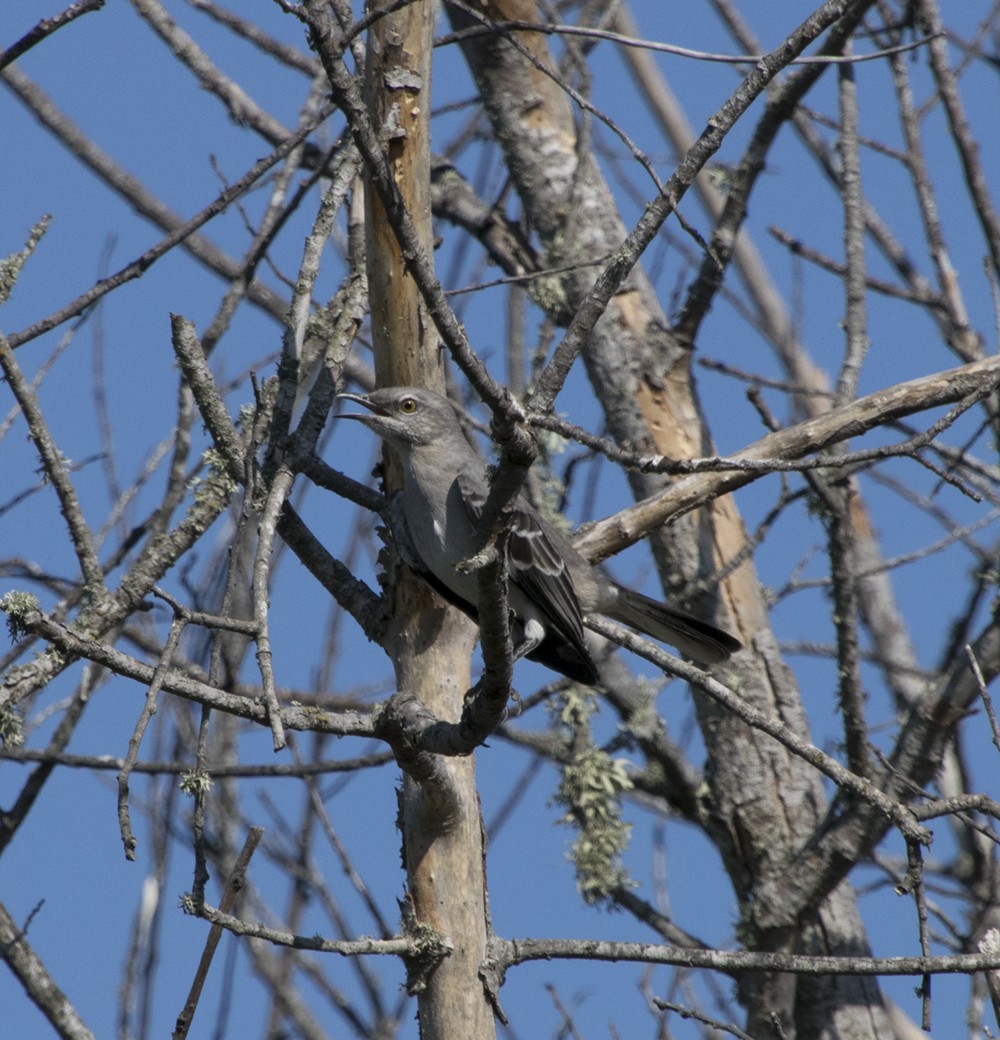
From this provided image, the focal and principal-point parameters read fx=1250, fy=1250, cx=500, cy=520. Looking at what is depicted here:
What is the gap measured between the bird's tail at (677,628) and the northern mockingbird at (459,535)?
373 mm

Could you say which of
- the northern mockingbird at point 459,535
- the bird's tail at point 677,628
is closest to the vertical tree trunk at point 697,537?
the bird's tail at point 677,628

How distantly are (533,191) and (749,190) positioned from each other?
4.14 feet

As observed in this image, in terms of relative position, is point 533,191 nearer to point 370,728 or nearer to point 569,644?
point 569,644

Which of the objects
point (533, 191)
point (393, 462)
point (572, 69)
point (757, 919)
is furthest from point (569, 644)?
point (572, 69)

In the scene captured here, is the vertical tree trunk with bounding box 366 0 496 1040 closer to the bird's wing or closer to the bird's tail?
the bird's wing

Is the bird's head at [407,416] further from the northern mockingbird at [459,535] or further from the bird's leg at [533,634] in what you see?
the bird's leg at [533,634]

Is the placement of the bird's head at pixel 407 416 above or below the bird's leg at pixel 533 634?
above

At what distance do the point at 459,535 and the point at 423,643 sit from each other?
0.41 metres

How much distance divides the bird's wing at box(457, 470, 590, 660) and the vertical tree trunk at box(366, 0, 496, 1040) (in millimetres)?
333

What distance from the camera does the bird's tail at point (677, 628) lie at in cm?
555

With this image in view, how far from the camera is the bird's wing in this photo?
479 centimetres

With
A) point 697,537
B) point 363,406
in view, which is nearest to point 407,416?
point 363,406

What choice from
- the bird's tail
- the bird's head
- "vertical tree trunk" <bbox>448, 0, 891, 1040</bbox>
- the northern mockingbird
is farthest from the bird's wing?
"vertical tree trunk" <bbox>448, 0, 891, 1040</bbox>

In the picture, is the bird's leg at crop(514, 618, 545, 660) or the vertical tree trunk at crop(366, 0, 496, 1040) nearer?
the vertical tree trunk at crop(366, 0, 496, 1040)
